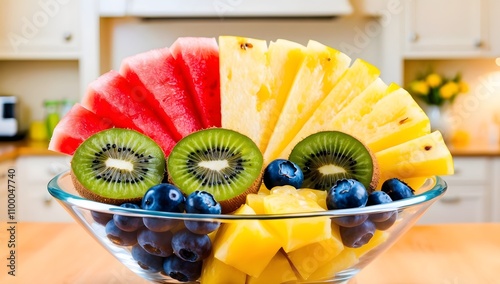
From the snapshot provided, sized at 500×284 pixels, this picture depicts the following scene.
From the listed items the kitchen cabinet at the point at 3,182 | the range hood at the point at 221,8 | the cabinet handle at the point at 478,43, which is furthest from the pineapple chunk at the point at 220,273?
the cabinet handle at the point at 478,43

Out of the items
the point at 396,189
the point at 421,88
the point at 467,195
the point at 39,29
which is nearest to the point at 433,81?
the point at 421,88

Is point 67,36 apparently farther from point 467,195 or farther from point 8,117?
point 467,195

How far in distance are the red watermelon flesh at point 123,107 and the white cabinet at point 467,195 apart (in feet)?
7.46

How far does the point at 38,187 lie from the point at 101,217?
2487 mm

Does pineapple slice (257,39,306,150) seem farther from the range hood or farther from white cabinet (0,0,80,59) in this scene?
white cabinet (0,0,80,59)

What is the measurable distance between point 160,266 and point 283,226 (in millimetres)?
153

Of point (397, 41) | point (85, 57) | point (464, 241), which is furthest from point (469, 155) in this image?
point (464, 241)

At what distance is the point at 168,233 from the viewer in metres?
0.67

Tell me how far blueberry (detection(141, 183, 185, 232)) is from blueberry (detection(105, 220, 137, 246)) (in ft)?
0.11

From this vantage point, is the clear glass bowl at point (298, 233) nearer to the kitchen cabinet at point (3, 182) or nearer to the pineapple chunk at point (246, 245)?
the pineapple chunk at point (246, 245)

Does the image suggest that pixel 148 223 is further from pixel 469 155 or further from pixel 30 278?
pixel 469 155

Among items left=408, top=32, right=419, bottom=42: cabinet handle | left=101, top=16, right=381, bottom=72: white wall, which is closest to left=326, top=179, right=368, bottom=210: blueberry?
left=408, top=32, right=419, bottom=42: cabinet handle

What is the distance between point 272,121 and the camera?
3.03 feet

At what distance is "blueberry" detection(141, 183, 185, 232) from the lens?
651 mm
